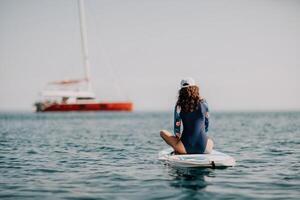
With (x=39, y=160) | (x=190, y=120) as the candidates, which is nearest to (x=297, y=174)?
(x=190, y=120)

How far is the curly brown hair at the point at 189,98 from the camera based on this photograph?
10.2 meters

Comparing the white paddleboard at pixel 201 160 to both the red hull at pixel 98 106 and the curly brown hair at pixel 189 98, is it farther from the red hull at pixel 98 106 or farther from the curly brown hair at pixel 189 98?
the red hull at pixel 98 106

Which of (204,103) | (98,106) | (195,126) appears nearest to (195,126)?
(195,126)

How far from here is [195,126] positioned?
10.3 m

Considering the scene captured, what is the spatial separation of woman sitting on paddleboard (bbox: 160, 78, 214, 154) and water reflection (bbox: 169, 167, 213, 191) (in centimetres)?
55

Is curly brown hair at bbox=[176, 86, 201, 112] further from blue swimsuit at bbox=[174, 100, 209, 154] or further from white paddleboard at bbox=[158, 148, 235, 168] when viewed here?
white paddleboard at bbox=[158, 148, 235, 168]

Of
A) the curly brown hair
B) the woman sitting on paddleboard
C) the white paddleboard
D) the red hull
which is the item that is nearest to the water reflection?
the white paddleboard

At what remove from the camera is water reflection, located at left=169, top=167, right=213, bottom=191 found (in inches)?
340

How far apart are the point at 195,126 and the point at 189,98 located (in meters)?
0.72

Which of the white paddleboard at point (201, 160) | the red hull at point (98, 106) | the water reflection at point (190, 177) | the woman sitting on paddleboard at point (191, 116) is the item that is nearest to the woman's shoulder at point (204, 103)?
the woman sitting on paddleboard at point (191, 116)

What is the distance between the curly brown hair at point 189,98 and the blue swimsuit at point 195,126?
105 mm

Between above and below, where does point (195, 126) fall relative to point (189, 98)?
below

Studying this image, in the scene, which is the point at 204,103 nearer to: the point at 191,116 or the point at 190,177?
the point at 191,116

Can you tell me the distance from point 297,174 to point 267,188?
205cm
